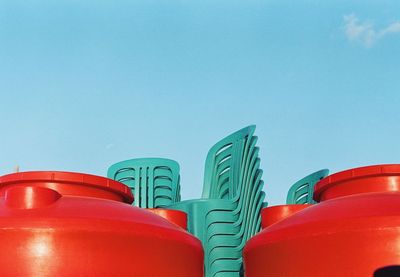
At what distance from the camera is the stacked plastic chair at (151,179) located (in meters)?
14.1

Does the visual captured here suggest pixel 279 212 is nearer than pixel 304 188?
Yes

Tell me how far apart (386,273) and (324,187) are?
5.42ft

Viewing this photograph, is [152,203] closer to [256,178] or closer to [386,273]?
[256,178]

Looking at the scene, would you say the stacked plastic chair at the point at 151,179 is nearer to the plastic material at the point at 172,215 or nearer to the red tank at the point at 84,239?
the plastic material at the point at 172,215

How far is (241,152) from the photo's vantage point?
13039 millimetres

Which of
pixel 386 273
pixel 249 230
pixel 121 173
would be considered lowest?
pixel 386 273

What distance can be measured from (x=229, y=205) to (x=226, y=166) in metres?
1.46

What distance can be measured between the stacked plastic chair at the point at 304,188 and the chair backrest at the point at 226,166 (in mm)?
3000

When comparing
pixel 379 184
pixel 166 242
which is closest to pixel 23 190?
pixel 166 242

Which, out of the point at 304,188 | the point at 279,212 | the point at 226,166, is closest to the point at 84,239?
the point at 279,212

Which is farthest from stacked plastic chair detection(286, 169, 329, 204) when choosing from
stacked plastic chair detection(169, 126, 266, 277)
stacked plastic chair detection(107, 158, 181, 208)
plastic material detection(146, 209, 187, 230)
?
plastic material detection(146, 209, 187, 230)

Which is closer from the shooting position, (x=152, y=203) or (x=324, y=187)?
(x=324, y=187)

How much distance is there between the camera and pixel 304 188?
16.7m

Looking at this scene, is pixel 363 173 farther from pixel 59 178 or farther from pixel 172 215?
pixel 59 178
